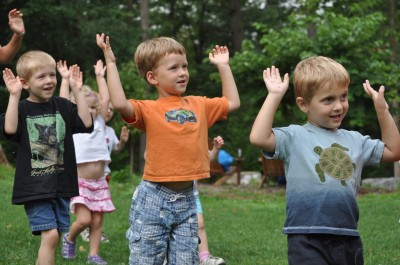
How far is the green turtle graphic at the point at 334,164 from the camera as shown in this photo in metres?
3.79

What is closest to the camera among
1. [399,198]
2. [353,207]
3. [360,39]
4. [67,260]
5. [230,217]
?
[353,207]

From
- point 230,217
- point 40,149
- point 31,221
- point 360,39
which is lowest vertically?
point 230,217

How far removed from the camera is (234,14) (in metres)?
33.2

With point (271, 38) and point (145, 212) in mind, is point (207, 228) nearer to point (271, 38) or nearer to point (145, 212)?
point (145, 212)

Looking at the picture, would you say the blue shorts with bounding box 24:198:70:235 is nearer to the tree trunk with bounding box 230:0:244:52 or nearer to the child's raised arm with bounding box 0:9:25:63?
the child's raised arm with bounding box 0:9:25:63

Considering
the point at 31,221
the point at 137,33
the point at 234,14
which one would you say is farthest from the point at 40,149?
the point at 234,14

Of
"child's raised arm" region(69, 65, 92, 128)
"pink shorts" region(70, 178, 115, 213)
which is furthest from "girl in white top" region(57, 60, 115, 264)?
"child's raised arm" region(69, 65, 92, 128)

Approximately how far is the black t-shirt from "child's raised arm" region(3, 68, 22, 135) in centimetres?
9

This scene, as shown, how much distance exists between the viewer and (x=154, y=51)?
183 inches

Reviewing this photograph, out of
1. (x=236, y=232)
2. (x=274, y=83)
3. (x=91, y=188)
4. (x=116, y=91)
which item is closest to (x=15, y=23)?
(x=116, y=91)

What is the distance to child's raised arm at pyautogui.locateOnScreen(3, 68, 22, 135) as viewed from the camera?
5.08 meters

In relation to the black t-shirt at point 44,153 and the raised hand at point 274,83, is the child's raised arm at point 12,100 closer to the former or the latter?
the black t-shirt at point 44,153

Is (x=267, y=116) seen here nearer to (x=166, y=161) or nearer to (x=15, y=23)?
(x=166, y=161)

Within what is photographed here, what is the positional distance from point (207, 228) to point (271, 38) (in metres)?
8.81
